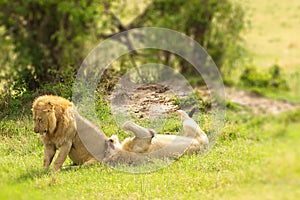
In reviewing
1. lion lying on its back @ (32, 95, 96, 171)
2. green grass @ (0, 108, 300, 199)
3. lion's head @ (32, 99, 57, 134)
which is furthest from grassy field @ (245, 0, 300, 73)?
lion's head @ (32, 99, 57, 134)

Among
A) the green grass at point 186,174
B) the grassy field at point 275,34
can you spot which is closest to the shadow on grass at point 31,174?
the green grass at point 186,174

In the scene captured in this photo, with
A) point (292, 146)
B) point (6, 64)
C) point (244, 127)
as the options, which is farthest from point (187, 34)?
point (292, 146)

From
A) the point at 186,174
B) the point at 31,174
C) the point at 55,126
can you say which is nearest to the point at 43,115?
the point at 55,126

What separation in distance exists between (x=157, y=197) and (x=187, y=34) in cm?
1425

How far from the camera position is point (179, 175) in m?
9.88

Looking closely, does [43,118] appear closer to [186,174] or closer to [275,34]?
[186,174]

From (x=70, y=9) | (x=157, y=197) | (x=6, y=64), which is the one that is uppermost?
(x=70, y=9)

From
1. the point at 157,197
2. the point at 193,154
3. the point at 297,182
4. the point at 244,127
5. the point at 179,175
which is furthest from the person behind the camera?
the point at 244,127

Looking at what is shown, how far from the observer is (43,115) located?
9969mm

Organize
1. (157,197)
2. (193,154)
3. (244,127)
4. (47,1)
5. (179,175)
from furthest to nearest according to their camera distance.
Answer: (47,1) < (244,127) < (193,154) < (179,175) < (157,197)

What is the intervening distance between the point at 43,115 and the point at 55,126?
314 mm

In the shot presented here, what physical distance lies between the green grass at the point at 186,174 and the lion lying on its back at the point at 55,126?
285 mm

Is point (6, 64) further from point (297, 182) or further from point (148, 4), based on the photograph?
point (297, 182)

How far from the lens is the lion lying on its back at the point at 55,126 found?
9.99 metres
